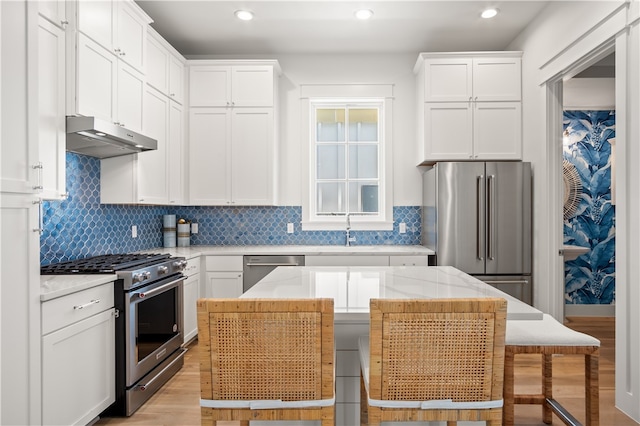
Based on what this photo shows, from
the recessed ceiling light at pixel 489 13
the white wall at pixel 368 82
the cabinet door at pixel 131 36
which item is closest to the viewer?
the cabinet door at pixel 131 36

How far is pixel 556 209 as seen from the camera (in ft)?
11.3

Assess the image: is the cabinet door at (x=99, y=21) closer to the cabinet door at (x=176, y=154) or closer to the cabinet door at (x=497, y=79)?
the cabinet door at (x=176, y=154)

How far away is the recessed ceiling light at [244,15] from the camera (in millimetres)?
3484

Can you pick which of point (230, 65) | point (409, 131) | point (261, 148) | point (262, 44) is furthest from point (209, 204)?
point (409, 131)

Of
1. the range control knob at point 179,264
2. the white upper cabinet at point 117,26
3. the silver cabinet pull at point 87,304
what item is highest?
the white upper cabinet at point 117,26

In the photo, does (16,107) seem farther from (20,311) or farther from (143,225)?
(143,225)

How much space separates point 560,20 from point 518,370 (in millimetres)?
2875

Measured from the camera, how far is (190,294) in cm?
356

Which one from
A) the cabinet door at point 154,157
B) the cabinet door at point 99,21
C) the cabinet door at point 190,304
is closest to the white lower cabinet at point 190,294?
the cabinet door at point 190,304

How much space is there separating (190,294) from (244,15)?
102 inches

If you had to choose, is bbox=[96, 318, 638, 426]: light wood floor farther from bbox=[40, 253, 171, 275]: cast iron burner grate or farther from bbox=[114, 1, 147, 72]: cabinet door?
bbox=[114, 1, 147, 72]: cabinet door

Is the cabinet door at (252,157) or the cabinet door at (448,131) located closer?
the cabinet door at (448,131)

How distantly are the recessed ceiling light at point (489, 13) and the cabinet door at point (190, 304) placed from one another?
358 centimetres

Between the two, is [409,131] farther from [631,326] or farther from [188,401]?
[188,401]
